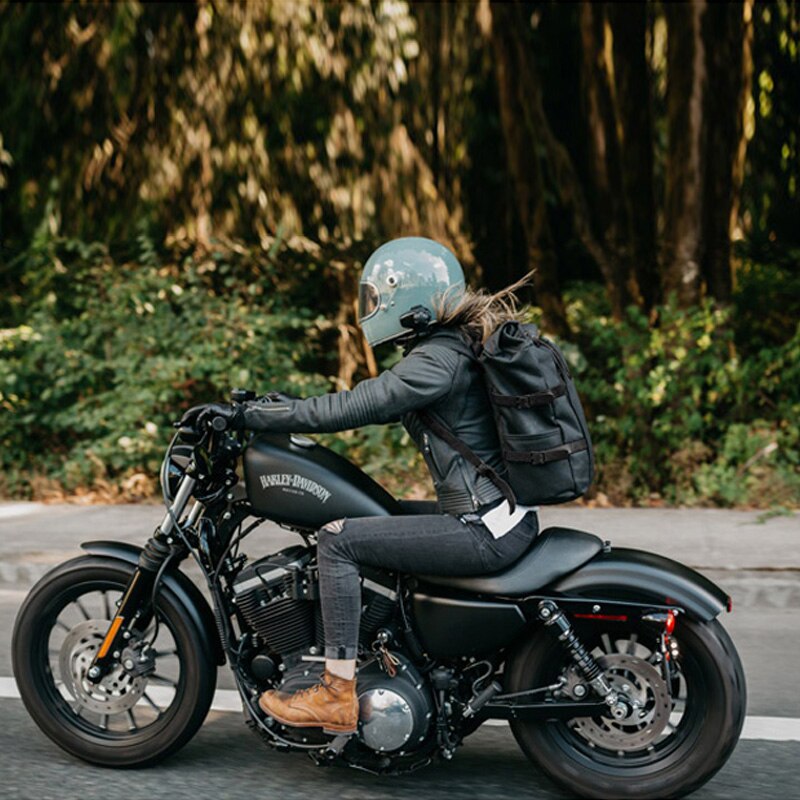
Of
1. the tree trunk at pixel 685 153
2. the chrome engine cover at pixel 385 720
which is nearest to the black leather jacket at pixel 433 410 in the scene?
the chrome engine cover at pixel 385 720

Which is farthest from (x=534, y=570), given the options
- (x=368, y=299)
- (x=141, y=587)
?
(x=141, y=587)

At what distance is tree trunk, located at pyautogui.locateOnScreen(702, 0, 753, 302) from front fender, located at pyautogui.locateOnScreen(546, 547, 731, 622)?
6634 millimetres

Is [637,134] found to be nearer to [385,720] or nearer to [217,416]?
[217,416]

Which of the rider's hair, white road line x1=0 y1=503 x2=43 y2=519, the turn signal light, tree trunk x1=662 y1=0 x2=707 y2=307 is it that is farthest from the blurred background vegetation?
the turn signal light

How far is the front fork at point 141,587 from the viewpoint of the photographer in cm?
421

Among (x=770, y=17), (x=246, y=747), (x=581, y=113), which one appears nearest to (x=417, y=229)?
(x=581, y=113)

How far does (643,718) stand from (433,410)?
115cm

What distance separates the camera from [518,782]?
4211 mm

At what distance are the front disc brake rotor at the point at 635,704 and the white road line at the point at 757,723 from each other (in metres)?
0.59

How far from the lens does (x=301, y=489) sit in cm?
402

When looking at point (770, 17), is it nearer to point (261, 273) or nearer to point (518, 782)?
point (261, 273)

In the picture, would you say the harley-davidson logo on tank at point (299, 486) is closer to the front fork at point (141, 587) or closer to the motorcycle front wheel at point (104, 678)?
the front fork at point (141, 587)

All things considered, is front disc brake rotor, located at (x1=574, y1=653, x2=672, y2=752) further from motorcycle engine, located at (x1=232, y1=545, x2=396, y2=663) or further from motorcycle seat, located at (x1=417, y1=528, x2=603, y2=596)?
motorcycle engine, located at (x1=232, y1=545, x2=396, y2=663)

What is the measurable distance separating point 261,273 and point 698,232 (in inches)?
144
